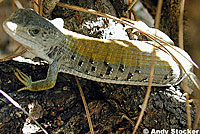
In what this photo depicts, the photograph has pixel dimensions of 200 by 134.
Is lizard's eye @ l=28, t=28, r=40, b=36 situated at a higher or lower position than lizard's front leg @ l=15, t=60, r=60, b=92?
higher

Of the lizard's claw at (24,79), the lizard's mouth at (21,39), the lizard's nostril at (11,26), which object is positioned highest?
the lizard's nostril at (11,26)

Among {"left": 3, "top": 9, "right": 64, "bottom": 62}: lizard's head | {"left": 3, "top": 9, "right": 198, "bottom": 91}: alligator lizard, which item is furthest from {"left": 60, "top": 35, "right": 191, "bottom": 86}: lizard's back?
{"left": 3, "top": 9, "right": 64, "bottom": 62}: lizard's head

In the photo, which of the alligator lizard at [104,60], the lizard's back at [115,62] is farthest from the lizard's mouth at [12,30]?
the lizard's back at [115,62]

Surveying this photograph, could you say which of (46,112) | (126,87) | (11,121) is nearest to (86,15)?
(126,87)

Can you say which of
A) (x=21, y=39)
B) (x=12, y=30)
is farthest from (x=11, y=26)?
(x=21, y=39)

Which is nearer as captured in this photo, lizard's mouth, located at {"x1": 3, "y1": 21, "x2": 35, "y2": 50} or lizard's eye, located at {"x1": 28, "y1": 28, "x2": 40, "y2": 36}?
lizard's mouth, located at {"x1": 3, "y1": 21, "x2": 35, "y2": 50}

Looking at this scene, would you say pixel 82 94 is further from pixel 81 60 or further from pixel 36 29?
pixel 36 29

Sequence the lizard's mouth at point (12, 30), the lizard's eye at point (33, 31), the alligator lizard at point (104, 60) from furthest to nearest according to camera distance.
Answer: the alligator lizard at point (104, 60) → the lizard's eye at point (33, 31) → the lizard's mouth at point (12, 30)

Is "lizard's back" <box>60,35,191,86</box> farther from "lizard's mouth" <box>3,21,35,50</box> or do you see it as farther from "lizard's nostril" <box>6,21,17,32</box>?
"lizard's nostril" <box>6,21,17,32</box>

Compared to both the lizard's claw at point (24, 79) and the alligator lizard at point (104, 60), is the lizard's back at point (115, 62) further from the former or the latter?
the lizard's claw at point (24, 79)

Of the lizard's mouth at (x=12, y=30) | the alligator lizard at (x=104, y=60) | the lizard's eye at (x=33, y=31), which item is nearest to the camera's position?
the lizard's mouth at (x=12, y=30)
